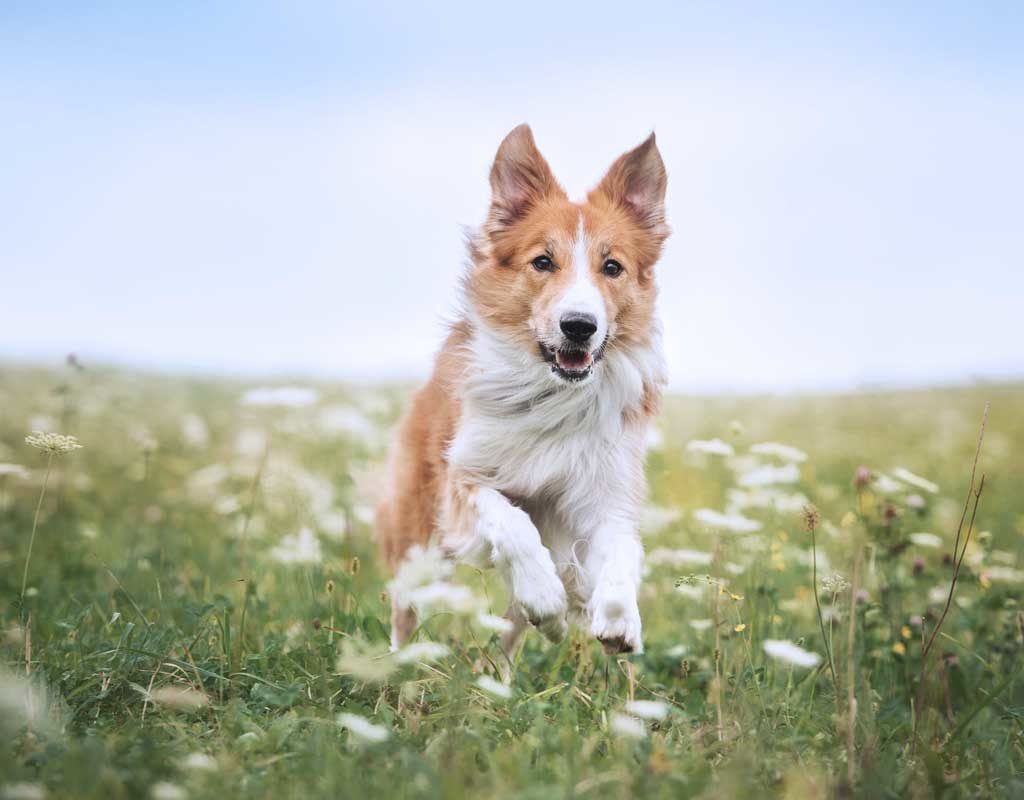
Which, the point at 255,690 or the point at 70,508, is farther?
the point at 70,508

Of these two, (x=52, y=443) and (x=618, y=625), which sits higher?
(x=52, y=443)

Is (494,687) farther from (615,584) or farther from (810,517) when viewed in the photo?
(810,517)

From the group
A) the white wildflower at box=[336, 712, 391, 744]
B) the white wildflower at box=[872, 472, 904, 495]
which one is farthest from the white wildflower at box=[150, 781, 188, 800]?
the white wildflower at box=[872, 472, 904, 495]

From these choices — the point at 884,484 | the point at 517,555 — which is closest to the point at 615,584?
the point at 517,555

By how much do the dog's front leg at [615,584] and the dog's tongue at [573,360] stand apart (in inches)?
27.7

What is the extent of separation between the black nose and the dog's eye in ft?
1.49

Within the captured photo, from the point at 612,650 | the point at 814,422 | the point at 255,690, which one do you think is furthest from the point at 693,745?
the point at 814,422

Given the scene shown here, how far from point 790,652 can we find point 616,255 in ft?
7.24

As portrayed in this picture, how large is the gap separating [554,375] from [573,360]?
0.11 meters

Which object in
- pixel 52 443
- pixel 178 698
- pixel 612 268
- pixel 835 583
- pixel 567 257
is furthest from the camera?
pixel 612 268

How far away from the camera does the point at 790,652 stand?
257cm

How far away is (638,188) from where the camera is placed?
4621mm

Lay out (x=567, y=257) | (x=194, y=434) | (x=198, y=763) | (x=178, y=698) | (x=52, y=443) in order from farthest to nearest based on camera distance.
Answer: (x=194, y=434), (x=567, y=257), (x=52, y=443), (x=178, y=698), (x=198, y=763)

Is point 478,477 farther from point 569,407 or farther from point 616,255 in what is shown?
point 616,255
